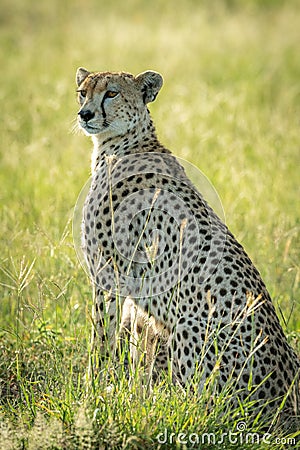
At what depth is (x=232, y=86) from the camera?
9711mm

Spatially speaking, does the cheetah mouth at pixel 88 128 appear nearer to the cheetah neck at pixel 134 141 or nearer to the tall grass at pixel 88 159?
the cheetah neck at pixel 134 141

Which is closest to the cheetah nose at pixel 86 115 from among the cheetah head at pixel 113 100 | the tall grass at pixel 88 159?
the cheetah head at pixel 113 100

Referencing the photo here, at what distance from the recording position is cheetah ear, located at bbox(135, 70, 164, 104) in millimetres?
4324

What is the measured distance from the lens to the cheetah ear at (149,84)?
170 inches

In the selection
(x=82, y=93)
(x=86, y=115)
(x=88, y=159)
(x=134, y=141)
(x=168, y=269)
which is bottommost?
(x=168, y=269)

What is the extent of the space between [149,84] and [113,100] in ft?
0.78

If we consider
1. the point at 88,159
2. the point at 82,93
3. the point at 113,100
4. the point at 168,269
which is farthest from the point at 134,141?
the point at 88,159

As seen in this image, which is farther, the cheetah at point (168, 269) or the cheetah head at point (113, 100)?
the cheetah head at point (113, 100)

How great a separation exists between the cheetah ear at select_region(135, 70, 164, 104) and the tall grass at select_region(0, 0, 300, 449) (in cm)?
83

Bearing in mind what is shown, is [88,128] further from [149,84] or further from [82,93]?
[149,84]

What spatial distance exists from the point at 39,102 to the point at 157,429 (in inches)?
237

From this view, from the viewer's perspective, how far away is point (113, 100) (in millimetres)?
4215

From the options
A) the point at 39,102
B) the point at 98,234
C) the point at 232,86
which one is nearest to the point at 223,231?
the point at 98,234

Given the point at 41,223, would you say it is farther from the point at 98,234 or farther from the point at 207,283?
the point at 207,283
